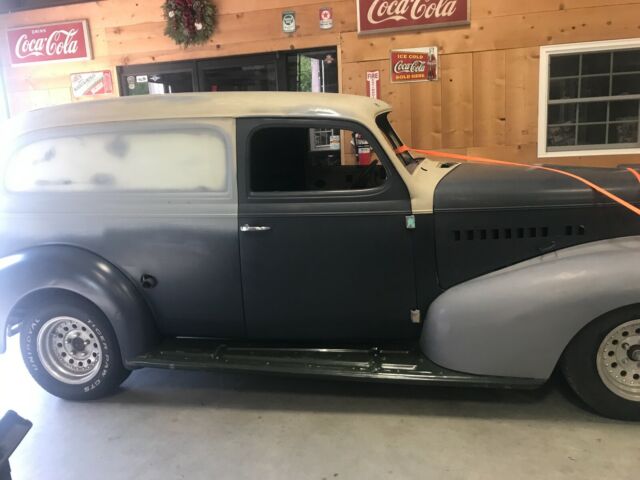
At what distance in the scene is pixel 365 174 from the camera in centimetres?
368

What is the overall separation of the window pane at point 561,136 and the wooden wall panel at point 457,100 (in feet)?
3.01

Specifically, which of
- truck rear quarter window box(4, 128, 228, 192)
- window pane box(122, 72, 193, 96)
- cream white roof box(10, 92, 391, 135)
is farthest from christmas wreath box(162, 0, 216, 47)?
Answer: truck rear quarter window box(4, 128, 228, 192)

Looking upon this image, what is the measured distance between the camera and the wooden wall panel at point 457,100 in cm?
622

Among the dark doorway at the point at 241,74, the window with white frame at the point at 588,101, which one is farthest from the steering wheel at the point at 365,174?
the dark doorway at the point at 241,74

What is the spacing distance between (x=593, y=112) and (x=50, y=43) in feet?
23.9

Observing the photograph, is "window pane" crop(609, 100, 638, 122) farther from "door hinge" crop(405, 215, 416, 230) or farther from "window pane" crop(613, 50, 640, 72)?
"door hinge" crop(405, 215, 416, 230)

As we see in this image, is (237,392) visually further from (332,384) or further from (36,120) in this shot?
(36,120)

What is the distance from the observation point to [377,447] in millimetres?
2863

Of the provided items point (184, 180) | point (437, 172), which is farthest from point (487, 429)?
point (184, 180)

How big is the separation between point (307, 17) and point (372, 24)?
0.84 m

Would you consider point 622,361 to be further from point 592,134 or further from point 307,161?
point 592,134

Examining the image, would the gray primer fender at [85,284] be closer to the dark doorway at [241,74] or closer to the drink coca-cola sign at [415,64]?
the dark doorway at [241,74]

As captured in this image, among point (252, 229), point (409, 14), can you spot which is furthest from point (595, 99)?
point (252, 229)

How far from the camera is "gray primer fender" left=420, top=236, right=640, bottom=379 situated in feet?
9.02
